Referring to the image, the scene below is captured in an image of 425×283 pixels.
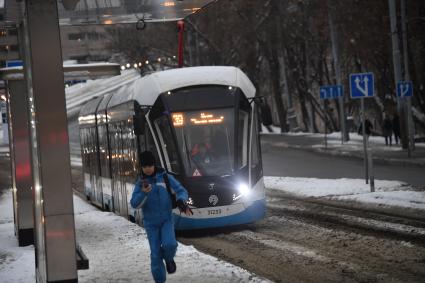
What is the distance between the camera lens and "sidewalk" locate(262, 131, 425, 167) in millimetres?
36625

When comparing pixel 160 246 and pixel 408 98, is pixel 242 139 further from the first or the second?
pixel 408 98

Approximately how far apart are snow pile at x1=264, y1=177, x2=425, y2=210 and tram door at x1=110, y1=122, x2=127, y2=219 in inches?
214

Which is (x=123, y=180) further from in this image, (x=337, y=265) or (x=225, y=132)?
(x=337, y=265)


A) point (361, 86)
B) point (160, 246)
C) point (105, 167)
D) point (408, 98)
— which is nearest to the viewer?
point (160, 246)

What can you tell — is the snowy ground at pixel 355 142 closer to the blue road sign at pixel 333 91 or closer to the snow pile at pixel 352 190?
the blue road sign at pixel 333 91

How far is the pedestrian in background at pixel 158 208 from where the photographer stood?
9984 millimetres

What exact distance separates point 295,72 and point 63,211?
53.0 metres

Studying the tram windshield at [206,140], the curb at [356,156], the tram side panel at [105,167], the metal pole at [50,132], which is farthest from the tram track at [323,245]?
the curb at [356,156]

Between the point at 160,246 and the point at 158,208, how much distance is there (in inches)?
17.1

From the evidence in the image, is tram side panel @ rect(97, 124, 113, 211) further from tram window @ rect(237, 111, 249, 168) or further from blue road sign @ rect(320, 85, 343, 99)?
blue road sign @ rect(320, 85, 343, 99)

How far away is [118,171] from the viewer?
2038 cm

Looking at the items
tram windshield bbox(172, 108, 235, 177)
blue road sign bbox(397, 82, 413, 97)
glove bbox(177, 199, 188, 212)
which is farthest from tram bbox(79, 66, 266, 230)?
blue road sign bbox(397, 82, 413, 97)

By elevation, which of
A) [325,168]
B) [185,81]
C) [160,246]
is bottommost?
[325,168]

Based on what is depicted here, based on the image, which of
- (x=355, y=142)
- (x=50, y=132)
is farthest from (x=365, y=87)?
(x=355, y=142)
